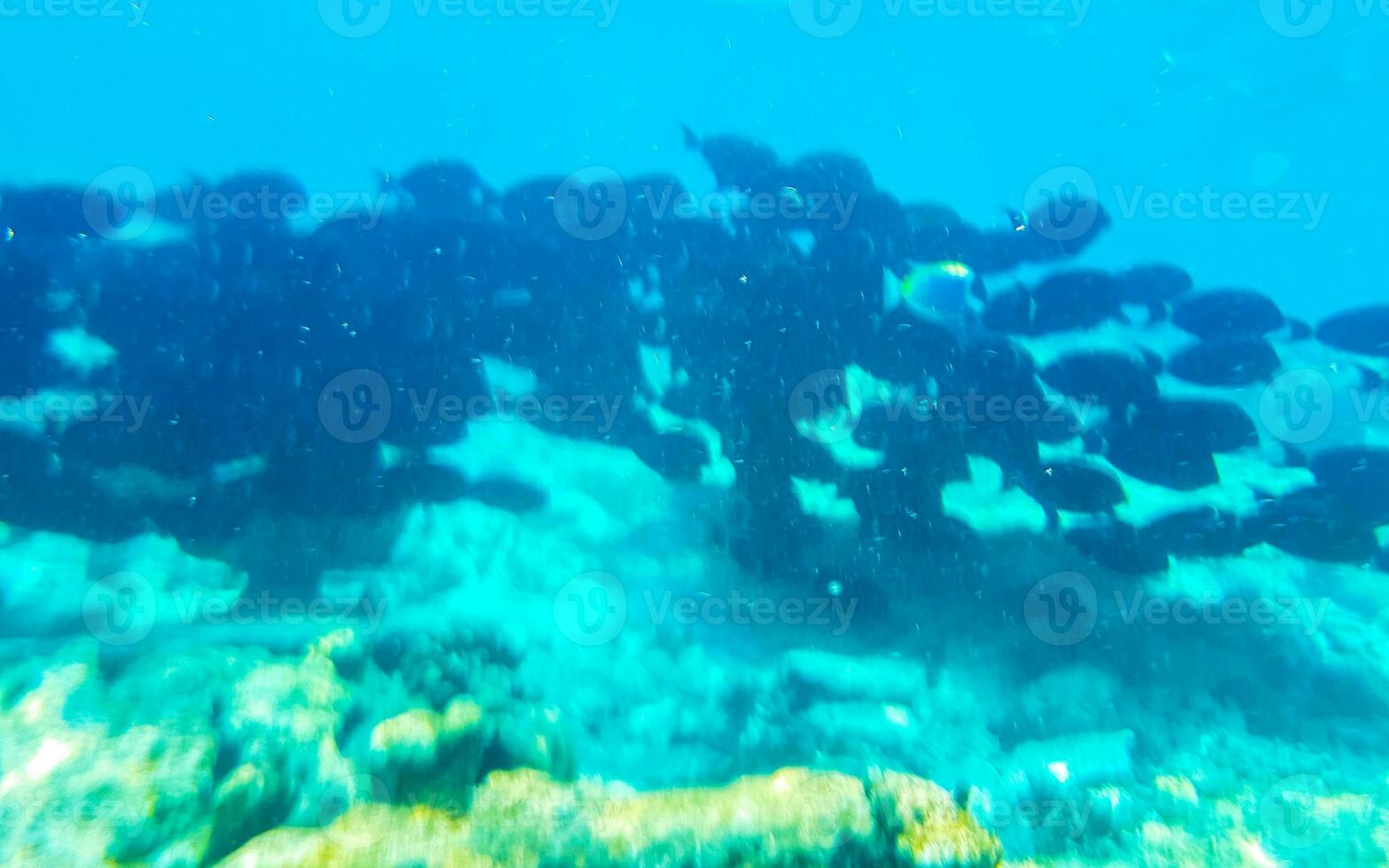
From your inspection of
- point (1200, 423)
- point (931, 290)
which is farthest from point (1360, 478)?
point (931, 290)

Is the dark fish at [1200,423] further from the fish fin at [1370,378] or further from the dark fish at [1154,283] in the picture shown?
the fish fin at [1370,378]

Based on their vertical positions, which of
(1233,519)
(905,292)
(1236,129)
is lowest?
(1233,519)

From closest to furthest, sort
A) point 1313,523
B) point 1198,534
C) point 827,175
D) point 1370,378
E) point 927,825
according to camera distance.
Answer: point 927,825 → point 827,175 → point 1198,534 → point 1313,523 → point 1370,378

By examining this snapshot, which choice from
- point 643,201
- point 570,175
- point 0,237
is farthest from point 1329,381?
point 0,237

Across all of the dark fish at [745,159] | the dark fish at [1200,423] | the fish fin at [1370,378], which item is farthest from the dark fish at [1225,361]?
the dark fish at [745,159]

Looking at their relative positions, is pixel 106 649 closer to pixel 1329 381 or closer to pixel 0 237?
pixel 0 237

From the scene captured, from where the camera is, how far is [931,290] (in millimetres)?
8016

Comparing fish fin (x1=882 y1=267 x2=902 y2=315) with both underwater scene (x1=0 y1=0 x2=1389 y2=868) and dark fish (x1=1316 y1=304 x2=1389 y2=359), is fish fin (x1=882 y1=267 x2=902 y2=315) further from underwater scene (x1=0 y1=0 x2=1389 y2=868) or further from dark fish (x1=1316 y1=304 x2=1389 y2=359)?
dark fish (x1=1316 y1=304 x2=1389 y2=359)

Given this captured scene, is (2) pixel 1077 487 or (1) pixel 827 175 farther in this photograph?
(1) pixel 827 175

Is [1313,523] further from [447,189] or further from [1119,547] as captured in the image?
[447,189]

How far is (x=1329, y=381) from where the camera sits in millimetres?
11234

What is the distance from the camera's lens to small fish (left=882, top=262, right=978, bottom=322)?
7961mm

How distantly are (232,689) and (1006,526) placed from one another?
25.2 ft

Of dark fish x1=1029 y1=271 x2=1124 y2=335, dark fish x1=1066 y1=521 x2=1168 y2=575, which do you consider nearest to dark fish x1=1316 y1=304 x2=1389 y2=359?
dark fish x1=1029 y1=271 x2=1124 y2=335
